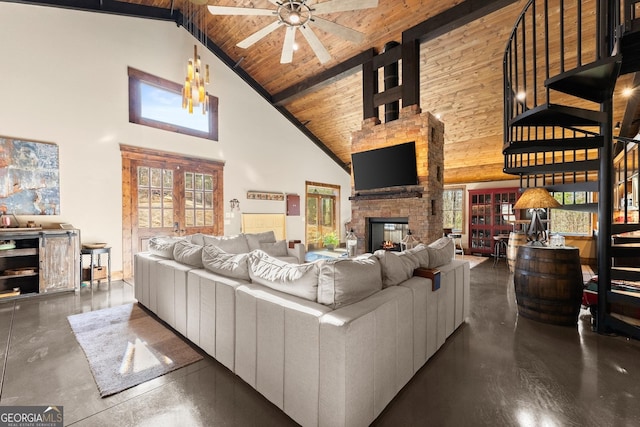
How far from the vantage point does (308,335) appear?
1.42 m

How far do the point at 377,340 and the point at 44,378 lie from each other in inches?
90.9

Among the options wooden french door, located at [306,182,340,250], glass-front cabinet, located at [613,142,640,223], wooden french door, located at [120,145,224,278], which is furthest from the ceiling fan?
glass-front cabinet, located at [613,142,640,223]

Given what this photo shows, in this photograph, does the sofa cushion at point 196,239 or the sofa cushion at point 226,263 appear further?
the sofa cushion at point 196,239

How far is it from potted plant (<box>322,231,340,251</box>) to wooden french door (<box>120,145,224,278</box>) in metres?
3.55

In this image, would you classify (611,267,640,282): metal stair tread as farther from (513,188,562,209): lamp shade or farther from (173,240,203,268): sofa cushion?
(173,240,203,268): sofa cushion

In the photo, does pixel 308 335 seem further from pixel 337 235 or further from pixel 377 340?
pixel 337 235

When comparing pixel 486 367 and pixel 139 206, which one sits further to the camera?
pixel 139 206

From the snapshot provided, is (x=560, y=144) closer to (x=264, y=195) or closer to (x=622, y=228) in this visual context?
(x=622, y=228)

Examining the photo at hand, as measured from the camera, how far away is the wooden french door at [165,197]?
511 cm

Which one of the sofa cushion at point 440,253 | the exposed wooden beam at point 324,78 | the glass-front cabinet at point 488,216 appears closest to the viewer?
the sofa cushion at point 440,253

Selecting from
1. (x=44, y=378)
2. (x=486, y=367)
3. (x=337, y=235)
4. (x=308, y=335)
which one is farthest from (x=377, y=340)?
(x=337, y=235)

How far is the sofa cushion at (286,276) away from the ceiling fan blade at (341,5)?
2.74m

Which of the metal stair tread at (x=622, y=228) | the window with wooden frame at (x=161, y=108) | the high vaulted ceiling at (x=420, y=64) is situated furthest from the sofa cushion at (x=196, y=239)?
the metal stair tread at (x=622, y=228)

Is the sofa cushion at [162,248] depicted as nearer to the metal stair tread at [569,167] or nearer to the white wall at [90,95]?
the white wall at [90,95]
